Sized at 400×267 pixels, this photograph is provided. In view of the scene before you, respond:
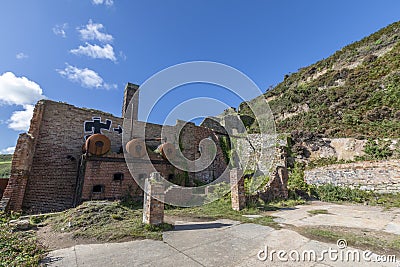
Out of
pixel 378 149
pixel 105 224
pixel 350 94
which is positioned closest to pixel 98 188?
pixel 105 224

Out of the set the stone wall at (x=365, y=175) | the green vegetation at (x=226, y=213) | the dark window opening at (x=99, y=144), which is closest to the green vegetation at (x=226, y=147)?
the stone wall at (x=365, y=175)

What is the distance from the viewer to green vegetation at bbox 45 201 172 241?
3.85 metres

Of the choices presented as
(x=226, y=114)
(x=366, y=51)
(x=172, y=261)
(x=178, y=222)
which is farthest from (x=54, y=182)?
(x=366, y=51)

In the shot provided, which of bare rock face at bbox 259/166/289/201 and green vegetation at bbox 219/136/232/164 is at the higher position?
green vegetation at bbox 219/136/232/164

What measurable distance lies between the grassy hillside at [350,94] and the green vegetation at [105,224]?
12.2 meters

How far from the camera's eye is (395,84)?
12.6 meters

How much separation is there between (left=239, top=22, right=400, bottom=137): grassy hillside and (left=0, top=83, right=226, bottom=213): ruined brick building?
11.3m

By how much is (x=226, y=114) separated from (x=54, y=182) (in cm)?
1631

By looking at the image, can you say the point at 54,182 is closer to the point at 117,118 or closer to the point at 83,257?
the point at 117,118

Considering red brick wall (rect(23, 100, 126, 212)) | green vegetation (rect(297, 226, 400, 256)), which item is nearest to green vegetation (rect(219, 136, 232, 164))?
red brick wall (rect(23, 100, 126, 212))

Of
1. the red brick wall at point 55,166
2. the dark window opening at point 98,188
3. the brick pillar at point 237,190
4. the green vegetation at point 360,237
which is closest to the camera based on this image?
the green vegetation at point 360,237

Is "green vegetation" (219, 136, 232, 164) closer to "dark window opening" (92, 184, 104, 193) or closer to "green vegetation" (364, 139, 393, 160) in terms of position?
"green vegetation" (364, 139, 393, 160)

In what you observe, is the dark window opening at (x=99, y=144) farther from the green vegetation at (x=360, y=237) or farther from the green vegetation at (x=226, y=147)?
the green vegetation at (x=226, y=147)

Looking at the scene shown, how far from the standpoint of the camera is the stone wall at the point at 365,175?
7.82m
